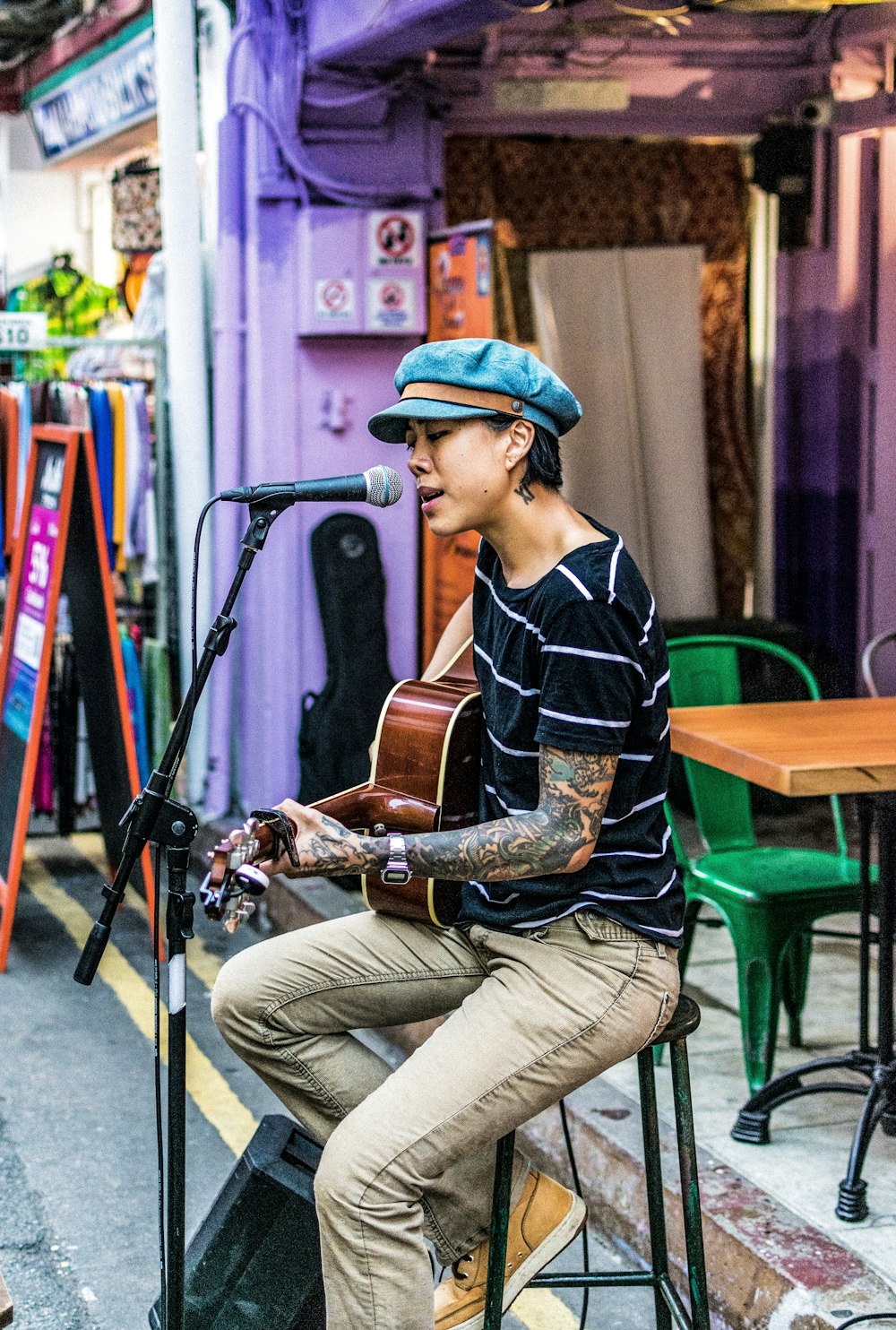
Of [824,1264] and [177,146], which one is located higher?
[177,146]

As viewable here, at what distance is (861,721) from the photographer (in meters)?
3.75

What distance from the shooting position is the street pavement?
3.46m

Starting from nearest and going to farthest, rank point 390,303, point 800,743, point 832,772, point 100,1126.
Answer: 1. point 832,772
2. point 800,743
3. point 100,1126
4. point 390,303

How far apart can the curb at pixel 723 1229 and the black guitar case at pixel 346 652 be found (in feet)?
7.57

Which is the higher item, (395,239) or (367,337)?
(395,239)

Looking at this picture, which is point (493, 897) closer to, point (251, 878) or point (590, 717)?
point (590, 717)

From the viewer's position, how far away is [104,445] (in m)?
6.27

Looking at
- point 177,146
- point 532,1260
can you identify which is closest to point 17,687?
point 177,146

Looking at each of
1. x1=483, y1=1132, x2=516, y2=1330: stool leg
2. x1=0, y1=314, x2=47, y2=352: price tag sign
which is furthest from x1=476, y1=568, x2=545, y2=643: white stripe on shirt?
x1=0, y1=314, x2=47, y2=352: price tag sign

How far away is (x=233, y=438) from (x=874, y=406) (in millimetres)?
2696

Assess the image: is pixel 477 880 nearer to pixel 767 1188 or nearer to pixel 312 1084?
pixel 312 1084

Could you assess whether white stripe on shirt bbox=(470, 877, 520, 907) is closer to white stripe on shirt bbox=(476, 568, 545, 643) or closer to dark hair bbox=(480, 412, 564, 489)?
white stripe on shirt bbox=(476, 568, 545, 643)

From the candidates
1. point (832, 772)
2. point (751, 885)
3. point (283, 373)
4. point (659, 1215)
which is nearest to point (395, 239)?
point (283, 373)

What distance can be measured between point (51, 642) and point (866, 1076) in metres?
2.98
